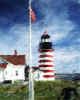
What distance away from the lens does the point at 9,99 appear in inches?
583

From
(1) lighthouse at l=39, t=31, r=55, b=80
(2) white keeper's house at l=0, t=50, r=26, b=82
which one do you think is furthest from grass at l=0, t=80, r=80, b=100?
(2) white keeper's house at l=0, t=50, r=26, b=82

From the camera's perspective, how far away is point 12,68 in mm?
35750

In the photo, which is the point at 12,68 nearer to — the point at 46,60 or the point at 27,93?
the point at 46,60

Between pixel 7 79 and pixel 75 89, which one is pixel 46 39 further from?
pixel 75 89

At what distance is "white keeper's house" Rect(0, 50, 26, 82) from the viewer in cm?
3497

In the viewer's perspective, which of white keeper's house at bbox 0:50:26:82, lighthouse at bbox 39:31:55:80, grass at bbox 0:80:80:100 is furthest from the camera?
white keeper's house at bbox 0:50:26:82

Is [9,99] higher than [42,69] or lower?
lower

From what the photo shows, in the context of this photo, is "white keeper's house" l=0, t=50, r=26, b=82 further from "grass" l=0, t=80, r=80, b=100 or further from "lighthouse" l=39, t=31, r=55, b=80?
"grass" l=0, t=80, r=80, b=100

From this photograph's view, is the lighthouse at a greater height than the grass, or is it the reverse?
the lighthouse

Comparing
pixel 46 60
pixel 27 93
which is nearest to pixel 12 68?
pixel 46 60

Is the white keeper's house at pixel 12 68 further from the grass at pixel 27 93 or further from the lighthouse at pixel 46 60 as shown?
the grass at pixel 27 93

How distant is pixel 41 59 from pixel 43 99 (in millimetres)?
14504

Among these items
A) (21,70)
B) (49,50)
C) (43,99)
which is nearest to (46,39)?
(49,50)

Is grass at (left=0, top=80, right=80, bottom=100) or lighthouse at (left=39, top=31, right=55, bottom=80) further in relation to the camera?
lighthouse at (left=39, top=31, right=55, bottom=80)
